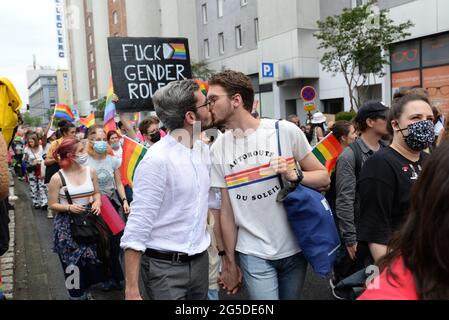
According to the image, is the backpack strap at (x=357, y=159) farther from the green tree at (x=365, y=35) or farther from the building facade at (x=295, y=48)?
the building facade at (x=295, y=48)

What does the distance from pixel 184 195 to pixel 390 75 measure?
18.4 m

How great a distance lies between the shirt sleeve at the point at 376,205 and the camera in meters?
2.30

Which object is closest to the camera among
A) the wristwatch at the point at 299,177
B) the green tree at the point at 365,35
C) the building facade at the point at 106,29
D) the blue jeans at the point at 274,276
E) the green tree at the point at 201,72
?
the wristwatch at the point at 299,177

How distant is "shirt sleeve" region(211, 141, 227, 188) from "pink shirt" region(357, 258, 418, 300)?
149 centimetres

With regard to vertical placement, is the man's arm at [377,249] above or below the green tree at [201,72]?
below

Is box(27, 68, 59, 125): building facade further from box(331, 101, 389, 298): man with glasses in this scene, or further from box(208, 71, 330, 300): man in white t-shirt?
box(208, 71, 330, 300): man in white t-shirt

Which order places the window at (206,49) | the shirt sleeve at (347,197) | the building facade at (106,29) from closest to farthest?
1. the shirt sleeve at (347,197)
2. the window at (206,49)
3. the building facade at (106,29)

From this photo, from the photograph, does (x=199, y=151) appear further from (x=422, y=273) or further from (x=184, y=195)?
(x=422, y=273)

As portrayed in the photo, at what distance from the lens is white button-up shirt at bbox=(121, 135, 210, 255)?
2.17 m

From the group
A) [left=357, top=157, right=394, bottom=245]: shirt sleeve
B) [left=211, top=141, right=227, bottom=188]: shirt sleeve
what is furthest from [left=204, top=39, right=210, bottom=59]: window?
[left=357, top=157, right=394, bottom=245]: shirt sleeve

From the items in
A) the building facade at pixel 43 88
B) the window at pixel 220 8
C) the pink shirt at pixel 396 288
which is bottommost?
the pink shirt at pixel 396 288

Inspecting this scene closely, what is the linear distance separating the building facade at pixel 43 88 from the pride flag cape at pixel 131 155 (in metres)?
104

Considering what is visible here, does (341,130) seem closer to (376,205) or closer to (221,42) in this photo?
(376,205)

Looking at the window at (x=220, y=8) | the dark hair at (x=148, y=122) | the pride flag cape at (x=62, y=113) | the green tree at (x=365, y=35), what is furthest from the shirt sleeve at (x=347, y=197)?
the window at (x=220, y=8)
